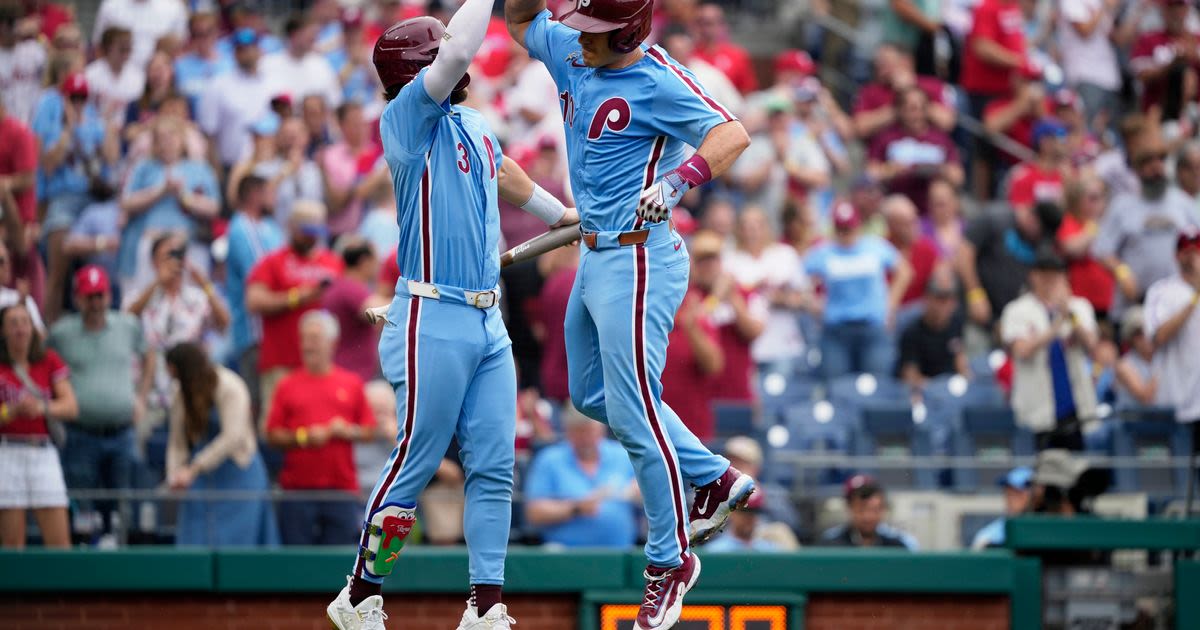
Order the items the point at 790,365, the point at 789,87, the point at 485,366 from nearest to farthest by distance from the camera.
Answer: the point at 485,366 < the point at 790,365 < the point at 789,87

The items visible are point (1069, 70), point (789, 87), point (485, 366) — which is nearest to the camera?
point (485, 366)

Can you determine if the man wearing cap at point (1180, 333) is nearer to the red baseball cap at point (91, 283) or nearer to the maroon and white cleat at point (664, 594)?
the maroon and white cleat at point (664, 594)

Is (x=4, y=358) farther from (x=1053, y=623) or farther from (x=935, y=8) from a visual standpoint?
(x=935, y=8)

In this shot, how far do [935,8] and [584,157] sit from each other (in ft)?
34.4

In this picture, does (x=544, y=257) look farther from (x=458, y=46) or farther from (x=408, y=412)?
(x=458, y=46)

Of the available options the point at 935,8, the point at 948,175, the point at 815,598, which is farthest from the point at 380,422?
the point at 935,8

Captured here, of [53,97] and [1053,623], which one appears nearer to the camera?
[1053,623]

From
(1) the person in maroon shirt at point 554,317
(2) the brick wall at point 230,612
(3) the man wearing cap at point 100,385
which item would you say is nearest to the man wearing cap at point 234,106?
(1) the person in maroon shirt at point 554,317

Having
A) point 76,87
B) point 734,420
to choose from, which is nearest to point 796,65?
point 734,420

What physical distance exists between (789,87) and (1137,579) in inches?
287

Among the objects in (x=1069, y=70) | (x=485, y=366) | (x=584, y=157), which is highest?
(x=1069, y=70)

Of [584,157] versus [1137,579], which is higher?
[584,157]

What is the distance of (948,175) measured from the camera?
49.0 feet

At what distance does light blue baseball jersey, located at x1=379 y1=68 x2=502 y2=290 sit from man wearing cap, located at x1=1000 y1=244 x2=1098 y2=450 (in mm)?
6084
